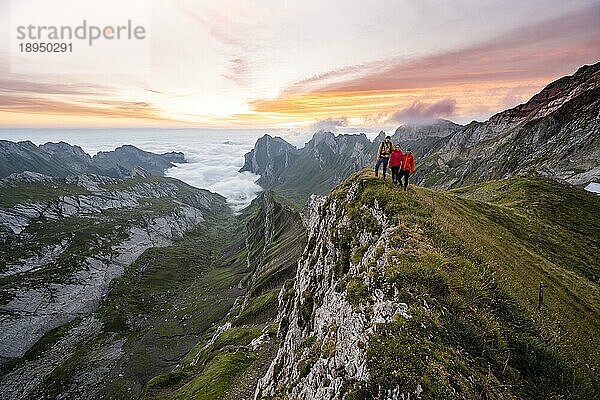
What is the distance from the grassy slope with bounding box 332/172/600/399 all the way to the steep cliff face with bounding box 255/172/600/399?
0.20 ft

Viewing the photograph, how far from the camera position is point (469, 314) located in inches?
671

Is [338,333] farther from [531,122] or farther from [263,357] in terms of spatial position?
[531,122]

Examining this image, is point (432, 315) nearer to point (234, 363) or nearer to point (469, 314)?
point (469, 314)

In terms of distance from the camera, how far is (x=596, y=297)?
2792cm

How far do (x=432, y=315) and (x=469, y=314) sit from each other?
2571 mm

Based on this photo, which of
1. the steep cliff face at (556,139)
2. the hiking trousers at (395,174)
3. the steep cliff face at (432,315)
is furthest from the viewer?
the steep cliff face at (556,139)

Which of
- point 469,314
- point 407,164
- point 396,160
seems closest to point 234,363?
point 396,160

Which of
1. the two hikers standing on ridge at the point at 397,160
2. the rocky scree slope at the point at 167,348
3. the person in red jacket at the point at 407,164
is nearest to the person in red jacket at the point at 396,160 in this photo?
the two hikers standing on ridge at the point at 397,160

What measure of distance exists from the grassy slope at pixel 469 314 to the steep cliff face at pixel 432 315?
0.06 m

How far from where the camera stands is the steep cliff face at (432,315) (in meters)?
14.3

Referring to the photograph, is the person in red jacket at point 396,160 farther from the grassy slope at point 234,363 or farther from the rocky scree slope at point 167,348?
the rocky scree slope at point 167,348

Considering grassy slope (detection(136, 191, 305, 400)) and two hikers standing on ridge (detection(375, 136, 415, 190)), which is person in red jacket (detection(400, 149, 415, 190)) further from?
grassy slope (detection(136, 191, 305, 400))

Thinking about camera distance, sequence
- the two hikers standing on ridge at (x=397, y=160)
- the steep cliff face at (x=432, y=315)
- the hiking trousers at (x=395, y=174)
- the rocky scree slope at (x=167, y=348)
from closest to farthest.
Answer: the steep cliff face at (x=432, y=315), the two hikers standing on ridge at (x=397, y=160), the hiking trousers at (x=395, y=174), the rocky scree slope at (x=167, y=348)

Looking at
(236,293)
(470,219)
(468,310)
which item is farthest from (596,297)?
(236,293)
